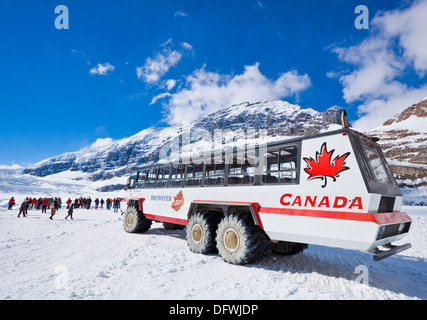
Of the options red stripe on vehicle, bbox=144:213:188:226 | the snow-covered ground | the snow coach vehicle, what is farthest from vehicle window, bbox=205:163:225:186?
the snow-covered ground

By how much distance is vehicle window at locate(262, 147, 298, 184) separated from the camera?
16.9 feet

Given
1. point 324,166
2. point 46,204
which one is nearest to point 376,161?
point 324,166

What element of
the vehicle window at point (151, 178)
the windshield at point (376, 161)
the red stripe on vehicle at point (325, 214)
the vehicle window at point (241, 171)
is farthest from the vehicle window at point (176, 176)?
the windshield at point (376, 161)

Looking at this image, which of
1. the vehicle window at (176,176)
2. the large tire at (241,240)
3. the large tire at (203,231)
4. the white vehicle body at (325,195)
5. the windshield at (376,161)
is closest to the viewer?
the white vehicle body at (325,195)

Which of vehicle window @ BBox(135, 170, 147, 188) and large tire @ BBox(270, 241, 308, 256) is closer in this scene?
large tire @ BBox(270, 241, 308, 256)

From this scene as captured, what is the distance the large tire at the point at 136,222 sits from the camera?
34.7 feet

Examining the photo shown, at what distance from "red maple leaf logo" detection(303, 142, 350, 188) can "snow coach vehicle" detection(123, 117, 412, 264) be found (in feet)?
0.06

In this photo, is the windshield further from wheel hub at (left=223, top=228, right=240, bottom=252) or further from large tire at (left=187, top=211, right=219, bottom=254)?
large tire at (left=187, top=211, right=219, bottom=254)

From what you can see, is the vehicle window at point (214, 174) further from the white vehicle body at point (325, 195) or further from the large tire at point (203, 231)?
the large tire at point (203, 231)

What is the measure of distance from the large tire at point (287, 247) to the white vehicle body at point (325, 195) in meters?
1.70

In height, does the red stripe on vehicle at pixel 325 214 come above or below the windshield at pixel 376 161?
below

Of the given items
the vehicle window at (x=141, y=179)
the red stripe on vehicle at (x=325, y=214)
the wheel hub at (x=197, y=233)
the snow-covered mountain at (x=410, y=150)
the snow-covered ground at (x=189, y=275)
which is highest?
the snow-covered mountain at (x=410, y=150)

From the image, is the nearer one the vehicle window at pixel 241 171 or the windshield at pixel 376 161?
the windshield at pixel 376 161
